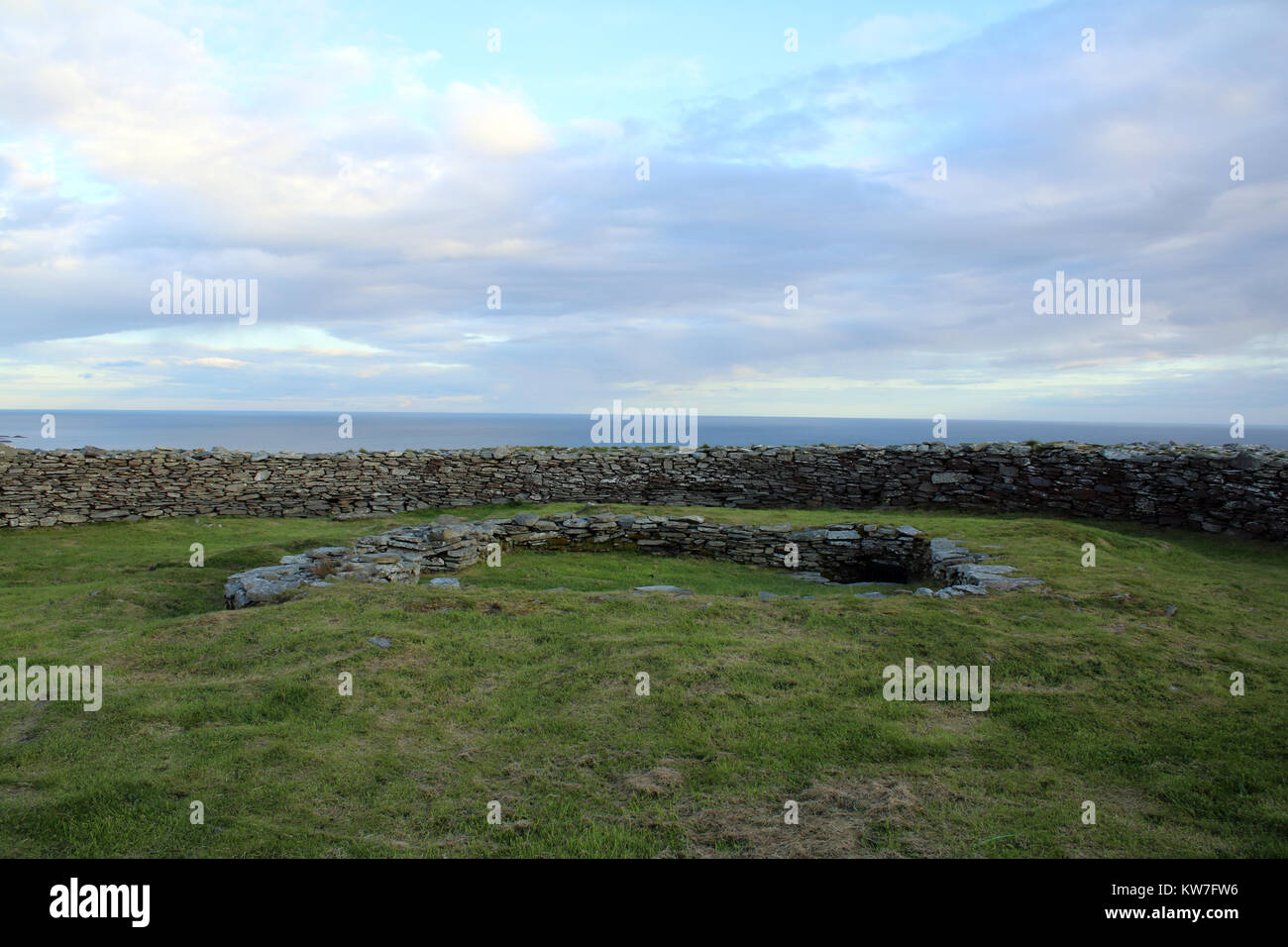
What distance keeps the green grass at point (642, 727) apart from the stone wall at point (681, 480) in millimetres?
6222

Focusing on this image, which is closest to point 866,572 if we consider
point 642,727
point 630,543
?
point 630,543

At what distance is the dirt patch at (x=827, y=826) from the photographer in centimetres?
446

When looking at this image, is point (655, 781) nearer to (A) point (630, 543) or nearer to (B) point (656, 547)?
(B) point (656, 547)

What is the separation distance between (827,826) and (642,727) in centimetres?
194

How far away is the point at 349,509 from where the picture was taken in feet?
64.6

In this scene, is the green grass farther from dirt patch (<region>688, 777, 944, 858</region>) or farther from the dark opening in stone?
the dark opening in stone

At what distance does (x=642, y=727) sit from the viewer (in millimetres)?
6215

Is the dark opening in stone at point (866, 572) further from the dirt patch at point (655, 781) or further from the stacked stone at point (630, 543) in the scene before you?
the dirt patch at point (655, 781)

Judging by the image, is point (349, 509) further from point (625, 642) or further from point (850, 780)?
point (850, 780)

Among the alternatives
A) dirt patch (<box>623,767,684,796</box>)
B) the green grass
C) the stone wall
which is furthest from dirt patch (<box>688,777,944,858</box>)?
the stone wall

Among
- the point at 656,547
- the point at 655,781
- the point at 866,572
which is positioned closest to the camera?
the point at 655,781

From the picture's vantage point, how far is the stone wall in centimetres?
1569

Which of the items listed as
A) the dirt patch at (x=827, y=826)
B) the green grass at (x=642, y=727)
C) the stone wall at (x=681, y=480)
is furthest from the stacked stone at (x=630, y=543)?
the dirt patch at (x=827, y=826)
